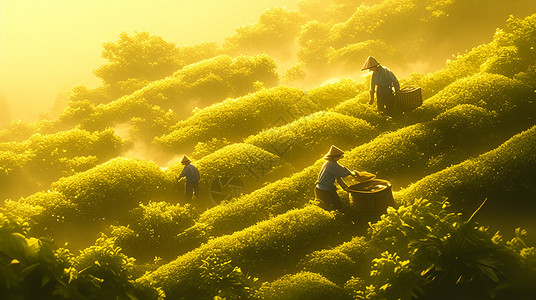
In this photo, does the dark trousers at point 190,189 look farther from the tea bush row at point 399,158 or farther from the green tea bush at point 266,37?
the green tea bush at point 266,37

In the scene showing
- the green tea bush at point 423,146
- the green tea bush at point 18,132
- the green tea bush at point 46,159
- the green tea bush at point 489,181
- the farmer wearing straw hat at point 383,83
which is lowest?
the green tea bush at point 489,181

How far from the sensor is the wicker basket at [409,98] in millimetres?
22380

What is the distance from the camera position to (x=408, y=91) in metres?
22.4

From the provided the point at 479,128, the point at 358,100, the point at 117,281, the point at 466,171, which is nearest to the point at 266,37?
the point at 358,100

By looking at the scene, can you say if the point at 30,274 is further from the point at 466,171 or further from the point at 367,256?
the point at 466,171

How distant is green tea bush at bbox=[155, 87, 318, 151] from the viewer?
90.2ft

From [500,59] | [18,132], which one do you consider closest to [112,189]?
[500,59]

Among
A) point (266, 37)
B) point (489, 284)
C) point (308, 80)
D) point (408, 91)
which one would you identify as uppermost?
point (266, 37)

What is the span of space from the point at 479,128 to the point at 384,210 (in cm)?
734

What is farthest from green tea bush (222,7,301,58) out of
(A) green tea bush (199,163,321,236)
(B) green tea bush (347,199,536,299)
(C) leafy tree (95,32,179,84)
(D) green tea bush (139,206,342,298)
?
(B) green tea bush (347,199,536,299)

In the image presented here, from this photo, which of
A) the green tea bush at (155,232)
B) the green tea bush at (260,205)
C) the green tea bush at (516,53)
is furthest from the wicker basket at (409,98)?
the green tea bush at (155,232)

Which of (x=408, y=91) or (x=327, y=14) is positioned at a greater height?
(x=327, y=14)

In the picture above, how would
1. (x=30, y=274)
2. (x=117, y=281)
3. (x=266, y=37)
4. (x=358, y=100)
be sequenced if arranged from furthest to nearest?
(x=266, y=37)
(x=358, y=100)
(x=117, y=281)
(x=30, y=274)

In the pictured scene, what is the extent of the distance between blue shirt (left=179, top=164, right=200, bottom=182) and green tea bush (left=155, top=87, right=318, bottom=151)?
6.71 metres
